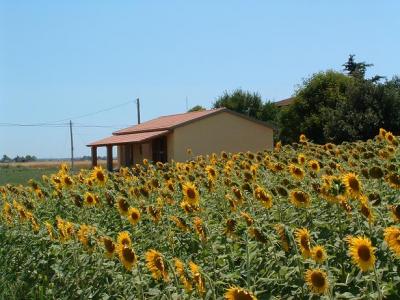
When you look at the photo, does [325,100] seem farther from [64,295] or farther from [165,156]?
[64,295]

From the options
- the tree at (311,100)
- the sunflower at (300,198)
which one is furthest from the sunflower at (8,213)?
the tree at (311,100)

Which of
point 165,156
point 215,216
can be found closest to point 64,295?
point 215,216

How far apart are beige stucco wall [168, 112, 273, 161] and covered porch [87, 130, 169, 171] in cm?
93

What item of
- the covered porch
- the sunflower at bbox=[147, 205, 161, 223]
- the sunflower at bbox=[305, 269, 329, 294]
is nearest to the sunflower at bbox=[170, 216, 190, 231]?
the sunflower at bbox=[147, 205, 161, 223]

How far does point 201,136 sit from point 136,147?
18.3 ft

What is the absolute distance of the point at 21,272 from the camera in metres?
5.11

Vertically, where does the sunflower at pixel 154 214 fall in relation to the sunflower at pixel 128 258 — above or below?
above

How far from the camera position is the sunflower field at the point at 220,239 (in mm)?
3168

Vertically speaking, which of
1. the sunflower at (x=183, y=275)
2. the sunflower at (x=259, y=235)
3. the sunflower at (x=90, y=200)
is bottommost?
the sunflower at (x=183, y=275)

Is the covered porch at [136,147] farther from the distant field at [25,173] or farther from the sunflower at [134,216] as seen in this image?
the sunflower at [134,216]

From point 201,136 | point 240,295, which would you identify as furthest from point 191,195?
point 201,136

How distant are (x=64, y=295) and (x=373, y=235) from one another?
197 centimetres

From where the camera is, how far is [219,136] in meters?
32.4

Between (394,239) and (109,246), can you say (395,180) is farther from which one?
(109,246)
